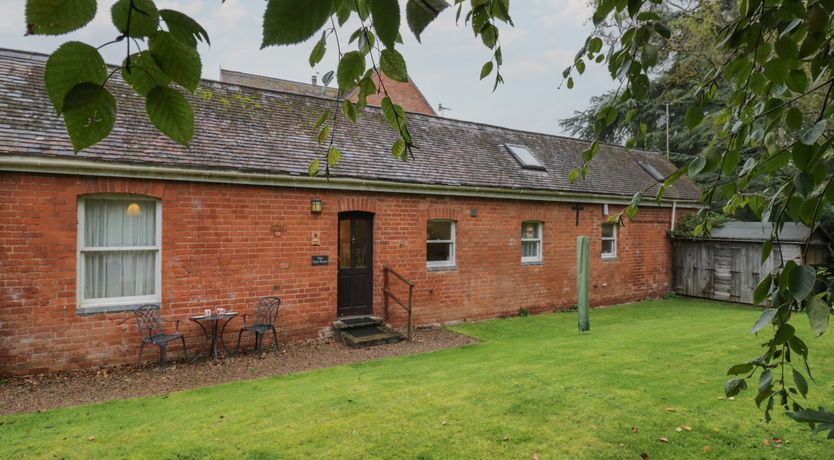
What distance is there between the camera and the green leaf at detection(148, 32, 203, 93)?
2.47 ft

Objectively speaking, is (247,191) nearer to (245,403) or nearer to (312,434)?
(245,403)

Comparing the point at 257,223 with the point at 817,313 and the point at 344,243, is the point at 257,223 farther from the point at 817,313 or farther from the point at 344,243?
the point at 817,313

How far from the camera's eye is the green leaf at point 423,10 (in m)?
0.89

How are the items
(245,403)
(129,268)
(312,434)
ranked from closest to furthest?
(312,434), (245,403), (129,268)

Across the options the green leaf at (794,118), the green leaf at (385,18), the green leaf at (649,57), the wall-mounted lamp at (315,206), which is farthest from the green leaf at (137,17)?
the wall-mounted lamp at (315,206)

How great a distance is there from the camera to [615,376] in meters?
5.94

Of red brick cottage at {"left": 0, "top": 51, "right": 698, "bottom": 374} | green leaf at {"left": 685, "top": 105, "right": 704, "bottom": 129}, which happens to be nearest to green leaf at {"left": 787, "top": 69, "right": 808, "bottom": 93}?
green leaf at {"left": 685, "top": 105, "right": 704, "bottom": 129}

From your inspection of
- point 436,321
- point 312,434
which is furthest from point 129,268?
point 436,321

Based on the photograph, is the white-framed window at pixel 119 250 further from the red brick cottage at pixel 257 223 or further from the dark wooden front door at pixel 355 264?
the dark wooden front door at pixel 355 264

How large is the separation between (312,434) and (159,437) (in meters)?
1.54

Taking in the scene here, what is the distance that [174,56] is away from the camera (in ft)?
2.50

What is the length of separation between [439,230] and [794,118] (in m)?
9.65

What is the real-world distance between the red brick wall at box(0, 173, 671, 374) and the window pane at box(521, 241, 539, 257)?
0.28m

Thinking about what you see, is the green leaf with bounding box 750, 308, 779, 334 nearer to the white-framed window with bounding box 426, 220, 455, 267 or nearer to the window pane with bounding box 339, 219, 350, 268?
the window pane with bounding box 339, 219, 350, 268
